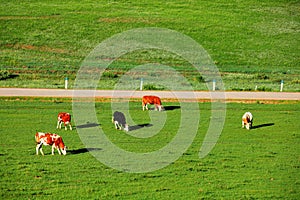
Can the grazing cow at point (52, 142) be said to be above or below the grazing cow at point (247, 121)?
below

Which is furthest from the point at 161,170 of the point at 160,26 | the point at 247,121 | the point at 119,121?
the point at 160,26

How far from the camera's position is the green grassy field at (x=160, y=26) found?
230 ft

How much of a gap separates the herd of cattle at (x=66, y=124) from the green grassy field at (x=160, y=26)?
21.9 meters

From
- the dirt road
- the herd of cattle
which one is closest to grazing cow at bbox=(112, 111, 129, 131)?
the herd of cattle

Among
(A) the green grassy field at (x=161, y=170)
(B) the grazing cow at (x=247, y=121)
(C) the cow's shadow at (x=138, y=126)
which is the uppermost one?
(B) the grazing cow at (x=247, y=121)

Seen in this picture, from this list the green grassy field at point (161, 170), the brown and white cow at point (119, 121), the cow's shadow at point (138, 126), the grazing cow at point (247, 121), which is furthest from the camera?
the grazing cow at point (247, 121)

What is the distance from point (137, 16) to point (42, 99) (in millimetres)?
58182

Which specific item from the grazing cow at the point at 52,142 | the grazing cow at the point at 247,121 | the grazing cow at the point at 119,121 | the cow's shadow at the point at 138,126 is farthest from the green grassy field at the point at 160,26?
the grazing cow at the point at 52,142

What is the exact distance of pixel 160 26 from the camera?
9500cm

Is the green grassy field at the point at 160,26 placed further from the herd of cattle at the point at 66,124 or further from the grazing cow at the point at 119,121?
the grazing cow at the point at 119,121

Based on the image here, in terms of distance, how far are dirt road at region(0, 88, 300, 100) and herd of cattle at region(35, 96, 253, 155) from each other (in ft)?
22.0

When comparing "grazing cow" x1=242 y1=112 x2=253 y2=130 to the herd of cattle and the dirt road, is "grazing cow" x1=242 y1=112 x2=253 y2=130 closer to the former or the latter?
the herd of cattle

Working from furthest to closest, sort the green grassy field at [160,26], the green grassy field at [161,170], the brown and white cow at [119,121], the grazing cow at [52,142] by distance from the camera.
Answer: the green grassy field at [160,26]
the brown and white cow at [119,121]
the grazing cow at [52,142]
the green grassy field at [161,170]

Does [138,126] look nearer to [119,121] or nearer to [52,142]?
[119,121]
